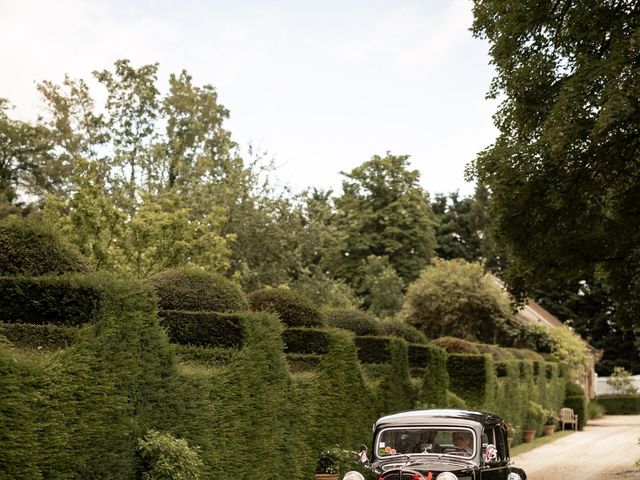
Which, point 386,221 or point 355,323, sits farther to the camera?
point 386,221

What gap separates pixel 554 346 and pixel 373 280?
11540mm

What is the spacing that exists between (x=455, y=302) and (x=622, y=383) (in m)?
26.5

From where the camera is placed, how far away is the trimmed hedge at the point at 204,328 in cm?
1346

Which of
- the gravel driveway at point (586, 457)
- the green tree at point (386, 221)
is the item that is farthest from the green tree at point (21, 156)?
the gravel driveway at point (586, 457)

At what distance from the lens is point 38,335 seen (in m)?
9.41

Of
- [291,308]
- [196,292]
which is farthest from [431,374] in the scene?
[196,292]

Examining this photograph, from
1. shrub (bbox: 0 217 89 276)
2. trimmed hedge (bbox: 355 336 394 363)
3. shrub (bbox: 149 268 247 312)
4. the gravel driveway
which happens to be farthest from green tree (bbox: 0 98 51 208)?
shrub (bbox: 0 217 89 276)

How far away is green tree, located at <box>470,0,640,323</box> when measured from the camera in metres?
16.4

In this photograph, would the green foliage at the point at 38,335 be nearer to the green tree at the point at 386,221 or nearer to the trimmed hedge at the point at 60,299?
the trimmed hedge at the point at 60,299

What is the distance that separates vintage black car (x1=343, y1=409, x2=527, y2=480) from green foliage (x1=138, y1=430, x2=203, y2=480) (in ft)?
8.77

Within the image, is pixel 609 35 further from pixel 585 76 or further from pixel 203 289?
pixel 203 289

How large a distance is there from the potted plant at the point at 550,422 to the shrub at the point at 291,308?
23803mm

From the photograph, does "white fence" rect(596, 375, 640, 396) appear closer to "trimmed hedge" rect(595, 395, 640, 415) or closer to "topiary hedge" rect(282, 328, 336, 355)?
"trimmed hedge" rect(595, 395, 640, 415)

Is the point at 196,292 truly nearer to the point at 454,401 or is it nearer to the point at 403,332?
the point at 403,332
